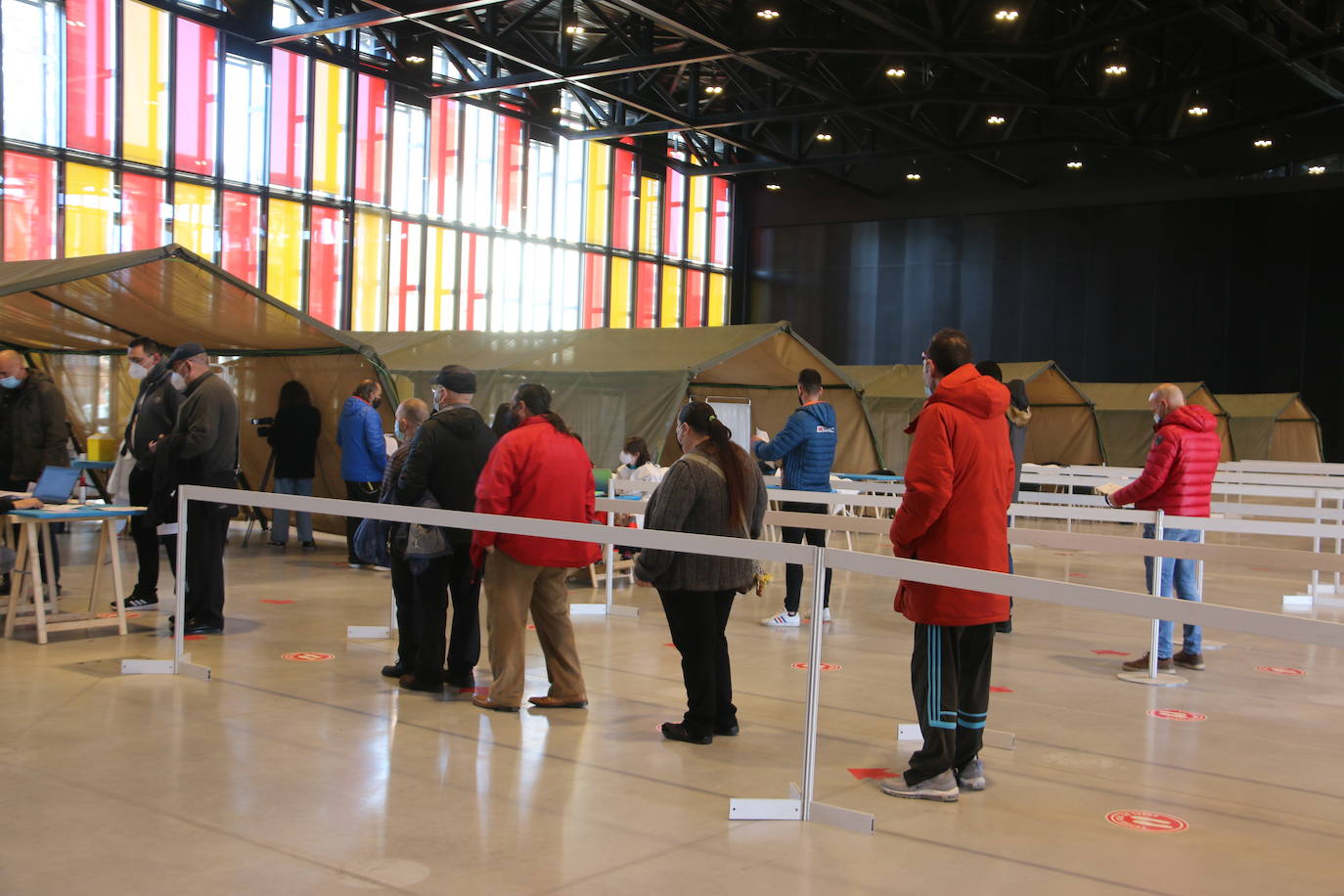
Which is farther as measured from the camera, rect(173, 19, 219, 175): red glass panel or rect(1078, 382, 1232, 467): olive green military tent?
rect(1078, 382, 1232, 467): olive green military tent

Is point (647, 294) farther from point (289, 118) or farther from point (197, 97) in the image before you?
point (197, 97)

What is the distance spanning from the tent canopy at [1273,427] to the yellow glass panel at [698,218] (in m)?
11.4

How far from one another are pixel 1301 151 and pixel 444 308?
16.8 m

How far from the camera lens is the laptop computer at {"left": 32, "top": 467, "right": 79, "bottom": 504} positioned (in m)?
6.35

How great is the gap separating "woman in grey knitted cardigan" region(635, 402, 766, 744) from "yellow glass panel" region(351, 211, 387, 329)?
16048 mm

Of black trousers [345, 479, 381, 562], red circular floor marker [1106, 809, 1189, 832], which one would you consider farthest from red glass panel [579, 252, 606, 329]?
red circular floor marker [1106, 809, 1189, 832]

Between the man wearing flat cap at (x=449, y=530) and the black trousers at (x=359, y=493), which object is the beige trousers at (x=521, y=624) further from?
the black trousers at (x=359, y=493)

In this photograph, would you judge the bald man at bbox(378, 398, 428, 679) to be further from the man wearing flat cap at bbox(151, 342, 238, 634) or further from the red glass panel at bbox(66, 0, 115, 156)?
the red glass panel at bbox(66, 0, 115, 156)

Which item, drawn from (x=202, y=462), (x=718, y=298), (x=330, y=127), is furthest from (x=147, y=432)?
(x=718, y=298)

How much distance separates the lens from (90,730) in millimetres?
4273

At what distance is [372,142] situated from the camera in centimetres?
1961

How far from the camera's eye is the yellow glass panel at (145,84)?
628 inches

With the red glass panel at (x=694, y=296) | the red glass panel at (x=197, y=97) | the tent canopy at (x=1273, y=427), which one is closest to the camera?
the red glass panel at (x=197, y=97)

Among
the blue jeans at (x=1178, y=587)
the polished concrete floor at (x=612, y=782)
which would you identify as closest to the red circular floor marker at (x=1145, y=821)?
the polished concrete floor at (x=612, y=782)
